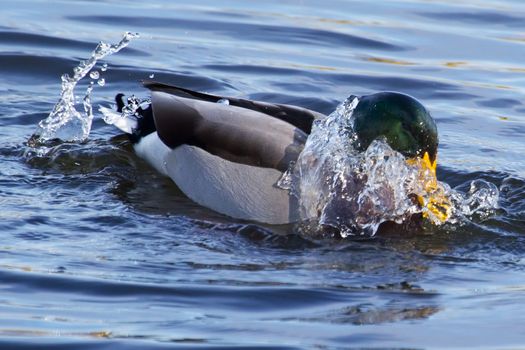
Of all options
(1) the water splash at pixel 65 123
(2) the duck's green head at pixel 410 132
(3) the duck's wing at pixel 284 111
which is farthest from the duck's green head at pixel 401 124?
(1) the water splash at pixel 65 123

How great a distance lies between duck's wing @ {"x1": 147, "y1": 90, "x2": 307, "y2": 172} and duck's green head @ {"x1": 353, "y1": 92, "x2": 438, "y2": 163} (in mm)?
392

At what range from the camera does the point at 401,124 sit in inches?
273

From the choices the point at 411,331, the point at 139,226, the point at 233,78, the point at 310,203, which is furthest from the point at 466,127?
the point at 411,331

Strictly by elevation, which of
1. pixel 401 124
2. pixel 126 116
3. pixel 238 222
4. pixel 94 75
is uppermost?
pixel 401 124

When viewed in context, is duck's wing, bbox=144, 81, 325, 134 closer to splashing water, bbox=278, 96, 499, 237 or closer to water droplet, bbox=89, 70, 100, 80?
splashing water, bbox=278, 96, 499, 237

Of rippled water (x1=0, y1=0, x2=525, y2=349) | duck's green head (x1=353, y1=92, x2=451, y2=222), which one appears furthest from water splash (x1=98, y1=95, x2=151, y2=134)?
duck's green head (x1=353, y1=92, x2=451, y2=222)

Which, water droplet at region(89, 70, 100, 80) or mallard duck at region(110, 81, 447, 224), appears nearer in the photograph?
mallard duck at region(110, 81, 447, 224)

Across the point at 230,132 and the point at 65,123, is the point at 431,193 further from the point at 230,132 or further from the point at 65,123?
the point at 65,123

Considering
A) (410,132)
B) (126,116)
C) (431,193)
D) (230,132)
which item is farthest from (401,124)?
(126,116)

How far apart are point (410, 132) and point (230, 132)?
1.00 metres

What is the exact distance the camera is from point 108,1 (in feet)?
40.3

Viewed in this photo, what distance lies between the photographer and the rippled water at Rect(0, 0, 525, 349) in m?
5.20

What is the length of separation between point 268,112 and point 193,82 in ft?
9.00

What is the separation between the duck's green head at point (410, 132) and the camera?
693 centimetres
